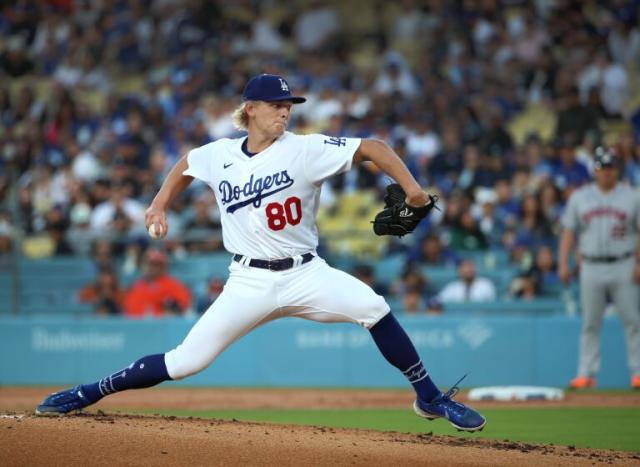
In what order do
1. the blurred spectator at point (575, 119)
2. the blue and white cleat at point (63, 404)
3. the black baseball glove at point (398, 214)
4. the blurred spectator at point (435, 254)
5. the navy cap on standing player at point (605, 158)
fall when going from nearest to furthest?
1. the black baseball glove at point (398, 214)
2. the blue and white cleat at point (63, 404)
3. the navy cap on standing player at point (605, 158)
4. the blurred spectator at point (435, 254)
5. the blurred spectator at point (575, 119)

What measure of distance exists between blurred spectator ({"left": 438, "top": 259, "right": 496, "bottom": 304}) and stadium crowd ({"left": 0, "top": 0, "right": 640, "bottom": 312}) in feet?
0.15

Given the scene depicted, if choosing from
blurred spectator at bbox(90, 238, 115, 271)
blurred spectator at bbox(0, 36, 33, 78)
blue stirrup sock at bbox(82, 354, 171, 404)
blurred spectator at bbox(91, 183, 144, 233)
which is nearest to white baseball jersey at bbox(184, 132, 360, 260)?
blue stirrup sock at bbox(82, 354, 171, 404)

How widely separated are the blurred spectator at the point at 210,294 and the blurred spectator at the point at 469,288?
100 inches

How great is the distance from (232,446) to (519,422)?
332 centimetres

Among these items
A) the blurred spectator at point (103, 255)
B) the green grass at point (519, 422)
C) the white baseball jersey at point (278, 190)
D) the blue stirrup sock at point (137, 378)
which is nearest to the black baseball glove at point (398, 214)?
the white baseball jersey at point (278, 190)

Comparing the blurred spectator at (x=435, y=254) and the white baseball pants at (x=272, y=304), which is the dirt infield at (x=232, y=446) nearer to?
the white baseball pants at (x=272, y=304)

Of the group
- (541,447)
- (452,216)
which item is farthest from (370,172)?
(541,447)

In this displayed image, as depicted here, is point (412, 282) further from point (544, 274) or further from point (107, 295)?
point (107, 295)

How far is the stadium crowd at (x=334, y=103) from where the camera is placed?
552 inches

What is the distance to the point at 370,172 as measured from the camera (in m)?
15.0

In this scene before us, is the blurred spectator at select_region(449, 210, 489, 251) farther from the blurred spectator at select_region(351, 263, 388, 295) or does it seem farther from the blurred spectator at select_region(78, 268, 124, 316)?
the blurred spectator at select_region(78, 268, 124, 316)

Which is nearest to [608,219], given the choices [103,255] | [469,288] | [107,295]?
[469,288]

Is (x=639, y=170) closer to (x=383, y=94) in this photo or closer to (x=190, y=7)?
(x=383, y=94)

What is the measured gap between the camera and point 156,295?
1339 centimetres
